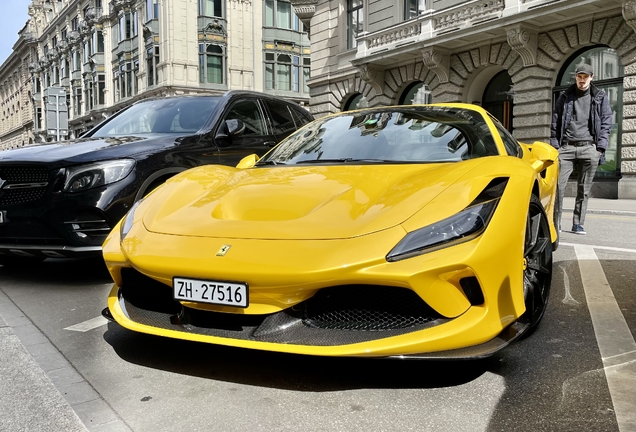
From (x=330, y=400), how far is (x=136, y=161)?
8.89 feet

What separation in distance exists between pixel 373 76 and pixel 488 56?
194 inches

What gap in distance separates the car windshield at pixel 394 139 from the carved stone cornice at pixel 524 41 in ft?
44.0

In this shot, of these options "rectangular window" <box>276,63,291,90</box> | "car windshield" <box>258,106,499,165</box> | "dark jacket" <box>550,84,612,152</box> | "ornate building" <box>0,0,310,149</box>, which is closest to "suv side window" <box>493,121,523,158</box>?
"car windshield" <box>258,106,499,165</box>

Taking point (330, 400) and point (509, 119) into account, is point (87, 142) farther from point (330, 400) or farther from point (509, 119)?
point (509, 119)

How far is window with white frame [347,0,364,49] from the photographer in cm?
2273

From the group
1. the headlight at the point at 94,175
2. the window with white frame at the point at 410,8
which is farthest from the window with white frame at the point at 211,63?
the headlight at the point at 94,175

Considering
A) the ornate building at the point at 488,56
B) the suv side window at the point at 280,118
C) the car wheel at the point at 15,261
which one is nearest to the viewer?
the car wheel at the point at 15,261

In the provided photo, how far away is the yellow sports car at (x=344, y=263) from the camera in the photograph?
7.14ft

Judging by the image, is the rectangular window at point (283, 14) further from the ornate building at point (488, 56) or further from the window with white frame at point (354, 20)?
the window with white frame at point (354, 20)

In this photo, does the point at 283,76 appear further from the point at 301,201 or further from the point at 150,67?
the point at 301,201

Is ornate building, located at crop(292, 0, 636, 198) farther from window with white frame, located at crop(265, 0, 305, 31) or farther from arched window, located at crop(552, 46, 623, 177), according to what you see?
window with white frame, located at crop(265, 0, 305, 31)

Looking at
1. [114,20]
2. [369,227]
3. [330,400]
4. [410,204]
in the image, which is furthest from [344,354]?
[114,20]

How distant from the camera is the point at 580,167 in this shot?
700cm

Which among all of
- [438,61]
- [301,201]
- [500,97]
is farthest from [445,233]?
[500,97]
